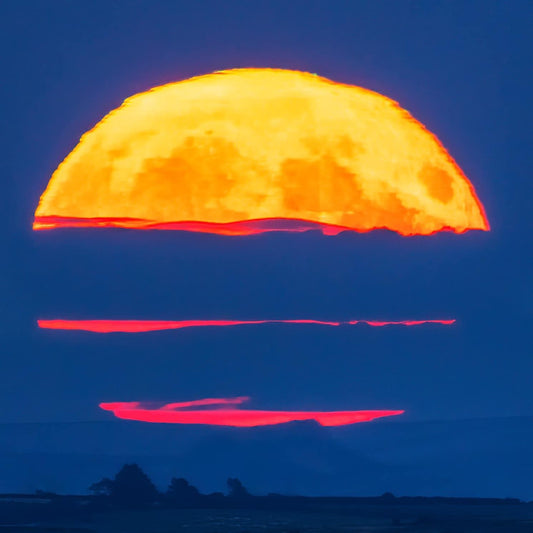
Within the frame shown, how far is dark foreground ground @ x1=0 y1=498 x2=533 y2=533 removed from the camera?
32.3ft

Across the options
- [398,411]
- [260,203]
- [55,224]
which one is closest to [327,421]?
[398,411]

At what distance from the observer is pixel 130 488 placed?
1027cm

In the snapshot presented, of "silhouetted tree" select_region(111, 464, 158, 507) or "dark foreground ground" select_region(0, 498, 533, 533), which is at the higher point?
"silhouetted tree" select_region(111, 464, 158, 507)

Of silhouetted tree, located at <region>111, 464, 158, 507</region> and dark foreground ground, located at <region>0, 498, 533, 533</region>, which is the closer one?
dark foreground ground, located at <region>0, 498, 533, 533</region>

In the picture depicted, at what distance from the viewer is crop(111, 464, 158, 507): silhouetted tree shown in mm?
10242

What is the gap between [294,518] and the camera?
32.9 ft

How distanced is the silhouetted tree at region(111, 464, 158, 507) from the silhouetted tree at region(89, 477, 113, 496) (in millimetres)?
18

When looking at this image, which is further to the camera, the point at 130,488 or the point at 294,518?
the point at 130,488

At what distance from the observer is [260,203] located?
33.7ft

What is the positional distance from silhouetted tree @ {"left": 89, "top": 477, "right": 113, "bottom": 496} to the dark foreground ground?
0.35 feet

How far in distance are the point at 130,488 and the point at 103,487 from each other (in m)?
0.16

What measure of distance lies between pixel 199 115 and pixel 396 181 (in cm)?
122

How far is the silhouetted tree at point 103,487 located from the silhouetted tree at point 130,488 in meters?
0.02

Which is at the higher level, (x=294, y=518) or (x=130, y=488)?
(x=130, y=488)
